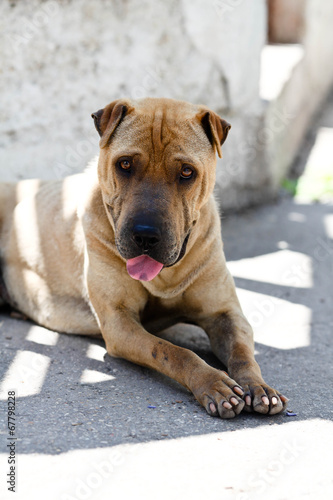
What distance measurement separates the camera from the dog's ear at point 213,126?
3357 mm

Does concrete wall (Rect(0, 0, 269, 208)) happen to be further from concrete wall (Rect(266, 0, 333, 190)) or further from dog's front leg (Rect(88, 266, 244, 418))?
dog's front leg (Rect(88, 266, 244, 418))

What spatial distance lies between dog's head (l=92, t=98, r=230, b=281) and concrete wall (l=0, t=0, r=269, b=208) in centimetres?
241

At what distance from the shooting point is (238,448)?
2.59 meters

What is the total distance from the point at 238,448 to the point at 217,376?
48 cm

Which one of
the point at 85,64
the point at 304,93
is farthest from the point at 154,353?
the point at 304,93

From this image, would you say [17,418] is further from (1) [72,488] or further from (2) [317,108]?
(2) [317,108]

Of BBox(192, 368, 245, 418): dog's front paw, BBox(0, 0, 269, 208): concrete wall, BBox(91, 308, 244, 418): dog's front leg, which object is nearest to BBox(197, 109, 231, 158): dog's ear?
BBox(91, 308, 244, 418): dog's front leg

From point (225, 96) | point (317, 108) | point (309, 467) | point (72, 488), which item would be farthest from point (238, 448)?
point (317, 108)

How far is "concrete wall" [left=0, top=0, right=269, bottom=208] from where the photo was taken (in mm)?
5496

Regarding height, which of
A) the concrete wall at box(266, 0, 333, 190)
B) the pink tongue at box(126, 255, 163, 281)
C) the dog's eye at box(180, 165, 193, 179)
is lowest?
the concrete wall at box(266, 0, 333, 190)

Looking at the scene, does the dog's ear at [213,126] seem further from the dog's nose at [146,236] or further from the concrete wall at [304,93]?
the concrete wall at [304,93]

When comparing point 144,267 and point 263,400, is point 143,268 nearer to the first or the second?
point 144,267

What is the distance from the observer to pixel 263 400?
2910 mm

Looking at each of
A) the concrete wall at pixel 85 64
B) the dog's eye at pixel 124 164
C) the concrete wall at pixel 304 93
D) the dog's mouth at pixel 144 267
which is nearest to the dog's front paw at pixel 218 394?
the dog's mouth at pixel 144 267
